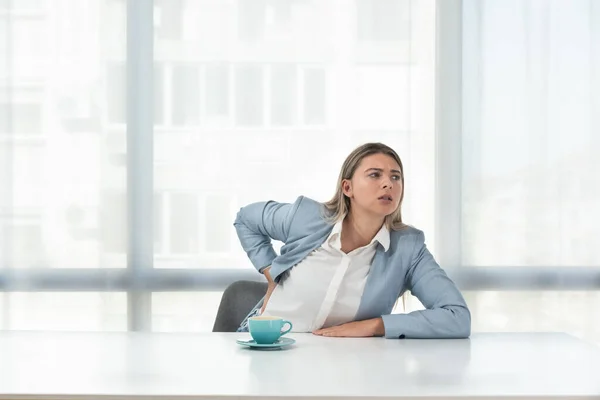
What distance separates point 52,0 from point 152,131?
30.0 inches

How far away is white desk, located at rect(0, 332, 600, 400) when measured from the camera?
142cm

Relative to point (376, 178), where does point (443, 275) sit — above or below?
below

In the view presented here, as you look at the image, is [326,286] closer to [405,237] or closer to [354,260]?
[354,260]

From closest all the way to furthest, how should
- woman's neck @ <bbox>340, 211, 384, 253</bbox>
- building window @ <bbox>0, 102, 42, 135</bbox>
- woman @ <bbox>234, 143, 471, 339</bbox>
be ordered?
1. woman @ <bbox>234, 143, 471, 339</bbox>
2. woman's neck @ <bbox>340, 211, 384, 253</bbox>
3. building window @ <bbox>0, 102, 42, 135</bbox>

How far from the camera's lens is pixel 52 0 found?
11.5 feet

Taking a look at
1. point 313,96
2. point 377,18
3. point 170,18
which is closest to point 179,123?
point 170,18

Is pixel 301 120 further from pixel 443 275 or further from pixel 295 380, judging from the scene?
pixel 295 380

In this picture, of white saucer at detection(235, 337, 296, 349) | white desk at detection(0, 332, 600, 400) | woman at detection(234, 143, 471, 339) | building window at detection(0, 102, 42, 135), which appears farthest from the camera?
building window at detection(0, 102, 42, 135)

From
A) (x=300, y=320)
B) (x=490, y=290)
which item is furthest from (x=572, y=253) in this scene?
(x=300, y=320)

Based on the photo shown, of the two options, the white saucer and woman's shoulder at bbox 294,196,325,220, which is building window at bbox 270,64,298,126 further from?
the white saucer

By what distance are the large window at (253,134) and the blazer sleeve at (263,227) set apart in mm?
849

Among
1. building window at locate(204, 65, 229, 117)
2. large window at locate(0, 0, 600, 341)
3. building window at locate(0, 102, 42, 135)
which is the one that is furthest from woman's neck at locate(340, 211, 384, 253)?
building window at locate(0, 102, 42, 135)

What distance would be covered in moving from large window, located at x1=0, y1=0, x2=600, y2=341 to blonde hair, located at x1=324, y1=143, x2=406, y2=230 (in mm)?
1003

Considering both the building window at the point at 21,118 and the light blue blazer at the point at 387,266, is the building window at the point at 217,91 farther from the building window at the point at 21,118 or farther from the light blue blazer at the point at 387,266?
the light blue blazer at the point at 387,266
